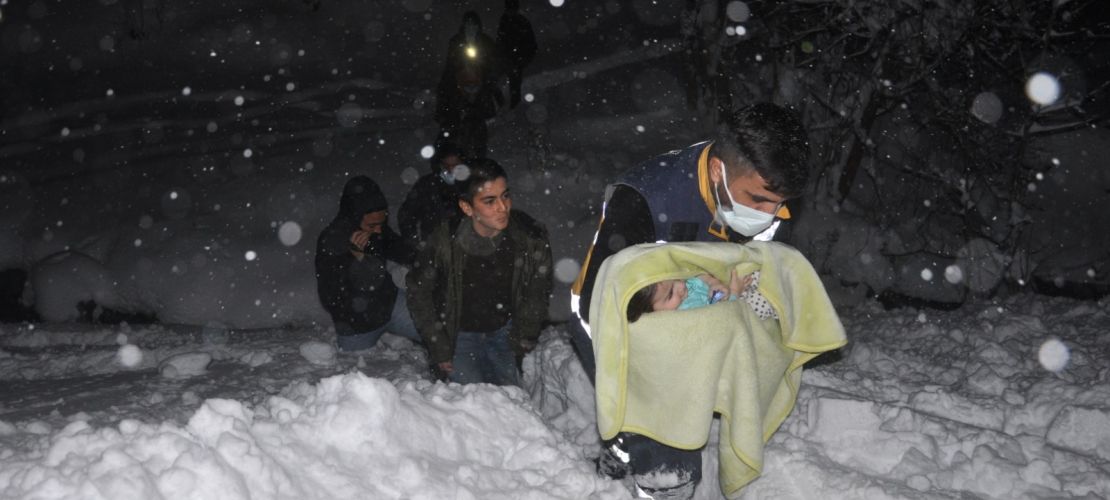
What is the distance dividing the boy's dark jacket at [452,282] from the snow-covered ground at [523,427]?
0.51m

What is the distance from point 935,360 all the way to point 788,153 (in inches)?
110

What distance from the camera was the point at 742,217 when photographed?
2664 millimetres

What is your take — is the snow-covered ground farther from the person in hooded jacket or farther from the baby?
the baby

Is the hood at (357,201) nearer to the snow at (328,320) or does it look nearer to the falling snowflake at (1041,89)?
the snow at (328,320)

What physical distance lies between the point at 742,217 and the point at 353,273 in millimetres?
2997

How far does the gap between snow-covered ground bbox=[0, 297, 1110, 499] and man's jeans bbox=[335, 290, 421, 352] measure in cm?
24

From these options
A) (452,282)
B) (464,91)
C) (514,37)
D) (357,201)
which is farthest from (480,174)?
(514,37)

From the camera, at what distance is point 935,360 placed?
442 centimetres

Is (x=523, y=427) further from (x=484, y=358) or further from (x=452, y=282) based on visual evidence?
(x=484, y=358)

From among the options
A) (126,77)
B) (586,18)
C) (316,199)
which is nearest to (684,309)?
(316,199)

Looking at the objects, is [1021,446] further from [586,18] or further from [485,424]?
[586,18]

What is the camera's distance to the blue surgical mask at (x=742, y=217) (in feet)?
8.56

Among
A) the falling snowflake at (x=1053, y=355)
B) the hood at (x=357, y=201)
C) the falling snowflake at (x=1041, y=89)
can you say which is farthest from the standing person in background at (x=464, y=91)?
the falling snowflake at (x=1041, y=89)

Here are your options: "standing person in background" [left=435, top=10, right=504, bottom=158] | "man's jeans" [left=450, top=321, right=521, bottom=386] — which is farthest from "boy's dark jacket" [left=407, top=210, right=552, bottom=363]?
"standing person in background" [left=435, top=10, right=504, bottom=158]
